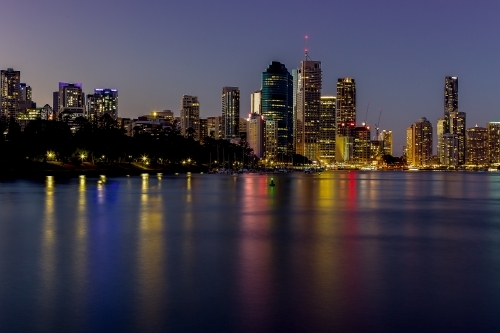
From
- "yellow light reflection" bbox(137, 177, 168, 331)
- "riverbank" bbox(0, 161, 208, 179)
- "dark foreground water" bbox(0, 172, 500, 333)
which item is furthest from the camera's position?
"riverbank" bbox(0, 161, 208, 179)

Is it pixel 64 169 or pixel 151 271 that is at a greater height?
pixel 64 169

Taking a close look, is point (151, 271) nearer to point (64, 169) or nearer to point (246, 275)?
point (246, 275)

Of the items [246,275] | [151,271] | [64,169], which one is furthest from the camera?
[64,169]

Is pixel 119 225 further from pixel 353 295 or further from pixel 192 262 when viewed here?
pixel 353 295

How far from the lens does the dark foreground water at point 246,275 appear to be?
14758 mm

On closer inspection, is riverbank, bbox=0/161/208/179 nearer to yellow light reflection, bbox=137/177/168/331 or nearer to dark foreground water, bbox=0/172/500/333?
dark foreground water, bbox=0/172/500/333

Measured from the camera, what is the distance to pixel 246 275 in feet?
66.7

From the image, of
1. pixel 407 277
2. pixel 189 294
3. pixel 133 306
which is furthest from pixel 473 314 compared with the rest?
pixel 133 306

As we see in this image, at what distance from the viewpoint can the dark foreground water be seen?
1476 cm

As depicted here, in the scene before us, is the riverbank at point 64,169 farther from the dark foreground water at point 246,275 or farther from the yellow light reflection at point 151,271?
the yellow light reflection at point 151,271

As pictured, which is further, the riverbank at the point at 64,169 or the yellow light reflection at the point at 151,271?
the riverbank at the point at 64,169

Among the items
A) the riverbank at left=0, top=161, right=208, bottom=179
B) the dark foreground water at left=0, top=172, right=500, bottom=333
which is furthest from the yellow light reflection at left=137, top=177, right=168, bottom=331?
the riverbank at left=0, top=161, right=208, bottom=179

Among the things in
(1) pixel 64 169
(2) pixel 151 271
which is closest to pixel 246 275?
(2) pixel 151 271

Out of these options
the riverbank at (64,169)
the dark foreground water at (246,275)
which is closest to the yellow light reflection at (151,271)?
the dark foreground water at (246,275)
